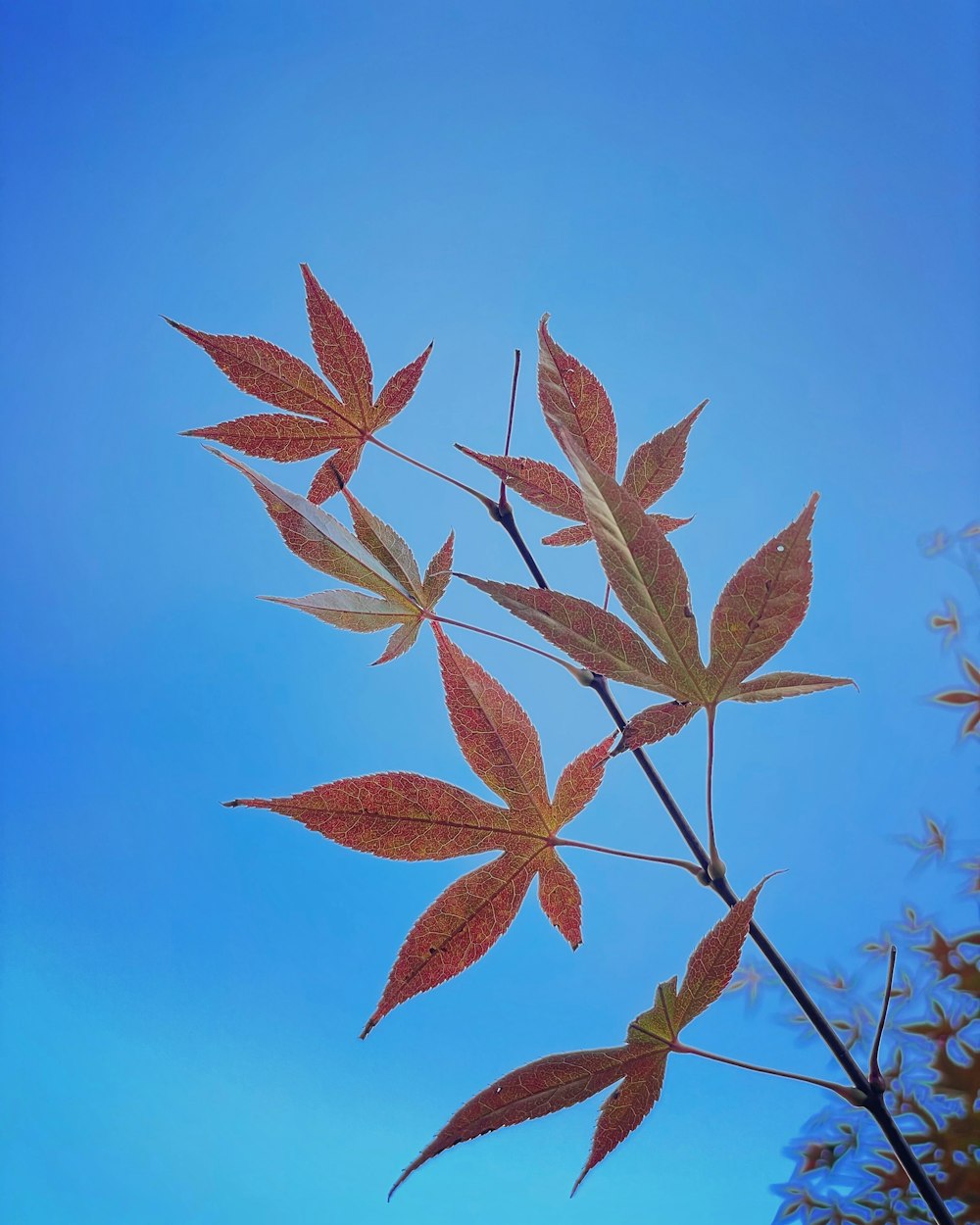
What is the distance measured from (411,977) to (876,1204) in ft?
2.73

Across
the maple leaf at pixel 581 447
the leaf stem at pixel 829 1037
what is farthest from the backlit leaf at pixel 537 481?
the leaf stem at pixel 829 1037

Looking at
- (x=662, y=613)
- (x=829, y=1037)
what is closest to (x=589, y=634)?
(x=662, y=613)

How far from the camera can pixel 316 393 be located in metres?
0.33

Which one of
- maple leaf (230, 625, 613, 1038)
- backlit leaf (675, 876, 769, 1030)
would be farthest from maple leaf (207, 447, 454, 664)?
backlit leaf (675, 876, 769, 1030)

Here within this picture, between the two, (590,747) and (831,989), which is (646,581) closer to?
(590,747)

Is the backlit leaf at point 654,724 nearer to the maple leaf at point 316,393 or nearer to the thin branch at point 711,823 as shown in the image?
the thin branch at point 711,823

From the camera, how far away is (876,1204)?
811mm

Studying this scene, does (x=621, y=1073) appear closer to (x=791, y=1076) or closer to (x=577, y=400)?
(x=791, y=1076)

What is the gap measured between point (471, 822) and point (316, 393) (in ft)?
0.59

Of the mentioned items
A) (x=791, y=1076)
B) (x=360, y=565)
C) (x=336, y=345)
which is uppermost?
(x=336, y=345)

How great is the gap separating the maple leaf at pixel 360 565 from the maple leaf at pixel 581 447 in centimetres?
3

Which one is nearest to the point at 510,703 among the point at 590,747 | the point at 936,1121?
the point at 590,747

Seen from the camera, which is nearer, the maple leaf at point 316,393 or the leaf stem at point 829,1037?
the leaf stem at point 829,1037

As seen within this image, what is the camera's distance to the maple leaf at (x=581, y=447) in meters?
0.27
